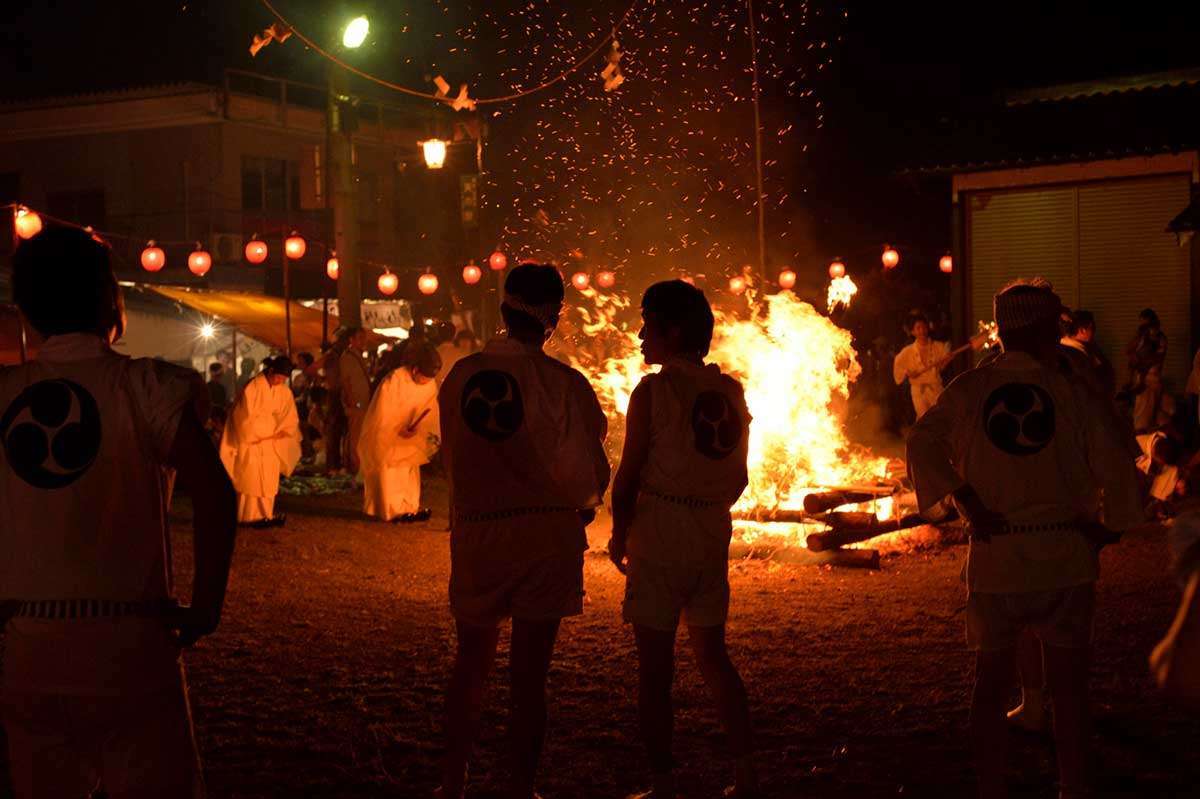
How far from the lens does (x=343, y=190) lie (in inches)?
664

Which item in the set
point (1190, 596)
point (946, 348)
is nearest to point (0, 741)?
point (1190, 596)

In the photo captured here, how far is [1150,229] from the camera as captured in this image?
581 inches

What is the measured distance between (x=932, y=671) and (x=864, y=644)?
67 centimetres

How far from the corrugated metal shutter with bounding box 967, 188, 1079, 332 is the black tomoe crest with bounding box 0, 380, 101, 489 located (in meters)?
14.2

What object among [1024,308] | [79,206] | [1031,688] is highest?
[79,206]

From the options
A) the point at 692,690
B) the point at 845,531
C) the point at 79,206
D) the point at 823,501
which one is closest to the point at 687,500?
the point at 692,690

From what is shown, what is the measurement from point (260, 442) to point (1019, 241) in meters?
9.57

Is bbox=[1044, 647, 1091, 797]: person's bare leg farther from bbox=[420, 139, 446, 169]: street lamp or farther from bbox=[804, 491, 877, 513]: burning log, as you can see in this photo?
bbox=[420, 139, 446, 169]: street lamp

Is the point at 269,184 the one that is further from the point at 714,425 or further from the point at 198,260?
the point at 714,425

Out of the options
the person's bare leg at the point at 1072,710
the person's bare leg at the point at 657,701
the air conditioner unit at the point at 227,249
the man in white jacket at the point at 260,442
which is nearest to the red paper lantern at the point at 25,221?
the man in white jacket at the point at 260,442

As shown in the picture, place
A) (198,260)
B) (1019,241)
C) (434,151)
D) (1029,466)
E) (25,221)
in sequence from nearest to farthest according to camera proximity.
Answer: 1. (1029,466)
2. (25,221)
3. (1019,241)
4. (198,260)
5. (434,151)

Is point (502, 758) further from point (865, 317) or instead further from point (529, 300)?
point (865, 317)

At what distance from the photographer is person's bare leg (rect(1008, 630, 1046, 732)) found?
5270 mm

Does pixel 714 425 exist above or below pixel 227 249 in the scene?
below
